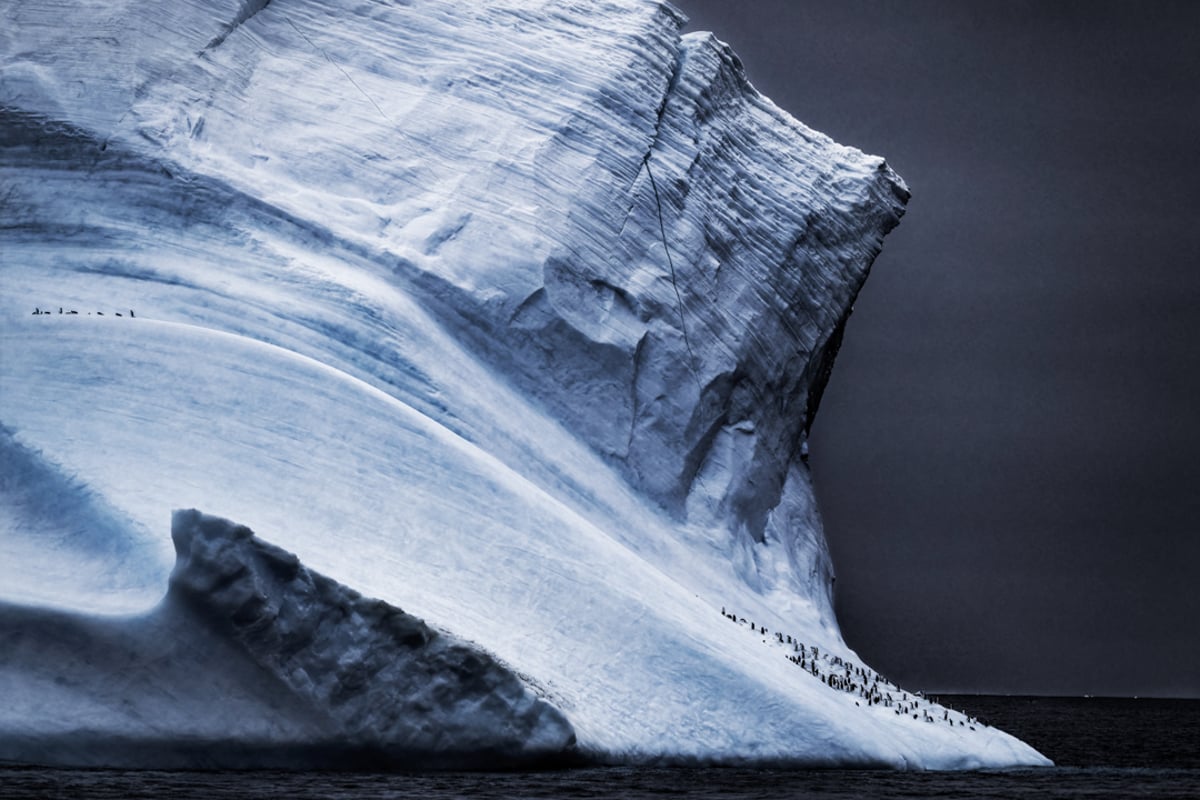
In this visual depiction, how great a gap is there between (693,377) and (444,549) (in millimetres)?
10992

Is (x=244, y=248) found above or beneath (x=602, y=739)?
above

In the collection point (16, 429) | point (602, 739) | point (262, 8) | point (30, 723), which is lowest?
point (30, 723)

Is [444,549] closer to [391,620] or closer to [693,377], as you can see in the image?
[391,620]

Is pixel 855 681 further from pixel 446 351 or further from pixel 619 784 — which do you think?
pixel 619 784

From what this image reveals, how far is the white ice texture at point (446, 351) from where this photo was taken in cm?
1641

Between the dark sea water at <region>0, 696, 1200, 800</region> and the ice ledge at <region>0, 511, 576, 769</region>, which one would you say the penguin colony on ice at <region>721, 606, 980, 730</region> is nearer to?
the dark sea water at <region>0, 696, 1200, 800</region>

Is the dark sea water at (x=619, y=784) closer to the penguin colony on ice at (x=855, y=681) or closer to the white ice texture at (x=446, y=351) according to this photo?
the white ice texture at (x=446, y=351)

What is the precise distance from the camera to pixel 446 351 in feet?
76.6

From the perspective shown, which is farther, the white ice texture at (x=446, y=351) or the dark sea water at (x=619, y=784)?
the white ice texture at (x=446, y=351)

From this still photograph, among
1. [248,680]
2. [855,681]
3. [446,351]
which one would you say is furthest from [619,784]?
[855,681]

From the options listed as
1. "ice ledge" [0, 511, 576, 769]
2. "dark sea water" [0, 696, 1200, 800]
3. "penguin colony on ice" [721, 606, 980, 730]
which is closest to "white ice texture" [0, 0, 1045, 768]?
"ice ledge" [0, 511, 576, 769]

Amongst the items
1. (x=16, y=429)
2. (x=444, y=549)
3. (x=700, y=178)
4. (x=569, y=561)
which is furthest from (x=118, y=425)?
(x=700, y=178)

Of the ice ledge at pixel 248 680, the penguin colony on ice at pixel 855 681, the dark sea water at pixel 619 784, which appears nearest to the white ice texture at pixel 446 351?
the ice ledge at pixel 248 680

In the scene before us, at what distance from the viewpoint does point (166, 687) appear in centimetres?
1434
